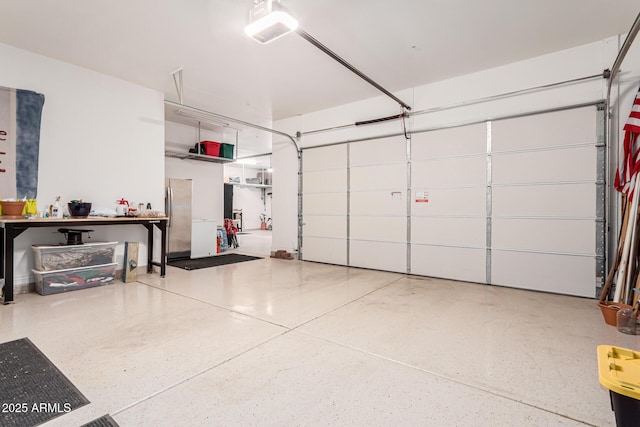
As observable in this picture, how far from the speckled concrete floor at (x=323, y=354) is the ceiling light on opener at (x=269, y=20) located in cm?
273

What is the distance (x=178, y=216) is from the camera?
6.72 meters

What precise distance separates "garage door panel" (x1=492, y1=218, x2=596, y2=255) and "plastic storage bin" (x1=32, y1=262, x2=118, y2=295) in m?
5.64

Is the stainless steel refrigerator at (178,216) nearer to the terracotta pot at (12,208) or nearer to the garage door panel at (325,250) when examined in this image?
the garage door panel at (325,250)

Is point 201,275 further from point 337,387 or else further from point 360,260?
point 337,387

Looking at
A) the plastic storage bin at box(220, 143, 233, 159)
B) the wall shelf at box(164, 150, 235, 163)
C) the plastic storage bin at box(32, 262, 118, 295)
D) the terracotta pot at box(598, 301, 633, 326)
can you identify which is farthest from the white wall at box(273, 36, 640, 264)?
the plastic storage bin at box(32, 262, 118, 295)

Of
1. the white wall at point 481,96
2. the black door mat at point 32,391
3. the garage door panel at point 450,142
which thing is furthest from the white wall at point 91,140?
the garage door panel at point 450,142

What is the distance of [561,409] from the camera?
1.70 m

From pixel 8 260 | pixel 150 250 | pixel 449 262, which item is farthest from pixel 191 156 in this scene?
pixel 449 262

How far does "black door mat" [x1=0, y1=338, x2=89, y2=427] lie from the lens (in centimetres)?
162

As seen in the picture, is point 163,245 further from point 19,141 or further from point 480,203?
point 480,203

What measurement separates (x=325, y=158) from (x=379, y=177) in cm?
129

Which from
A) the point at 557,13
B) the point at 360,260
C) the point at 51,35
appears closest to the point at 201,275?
the point at 360,260

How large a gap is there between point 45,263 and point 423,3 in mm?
5324

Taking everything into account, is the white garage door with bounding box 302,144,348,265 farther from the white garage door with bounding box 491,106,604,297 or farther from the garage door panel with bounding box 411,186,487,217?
the white garage door with bounding box 491,106,604,297
